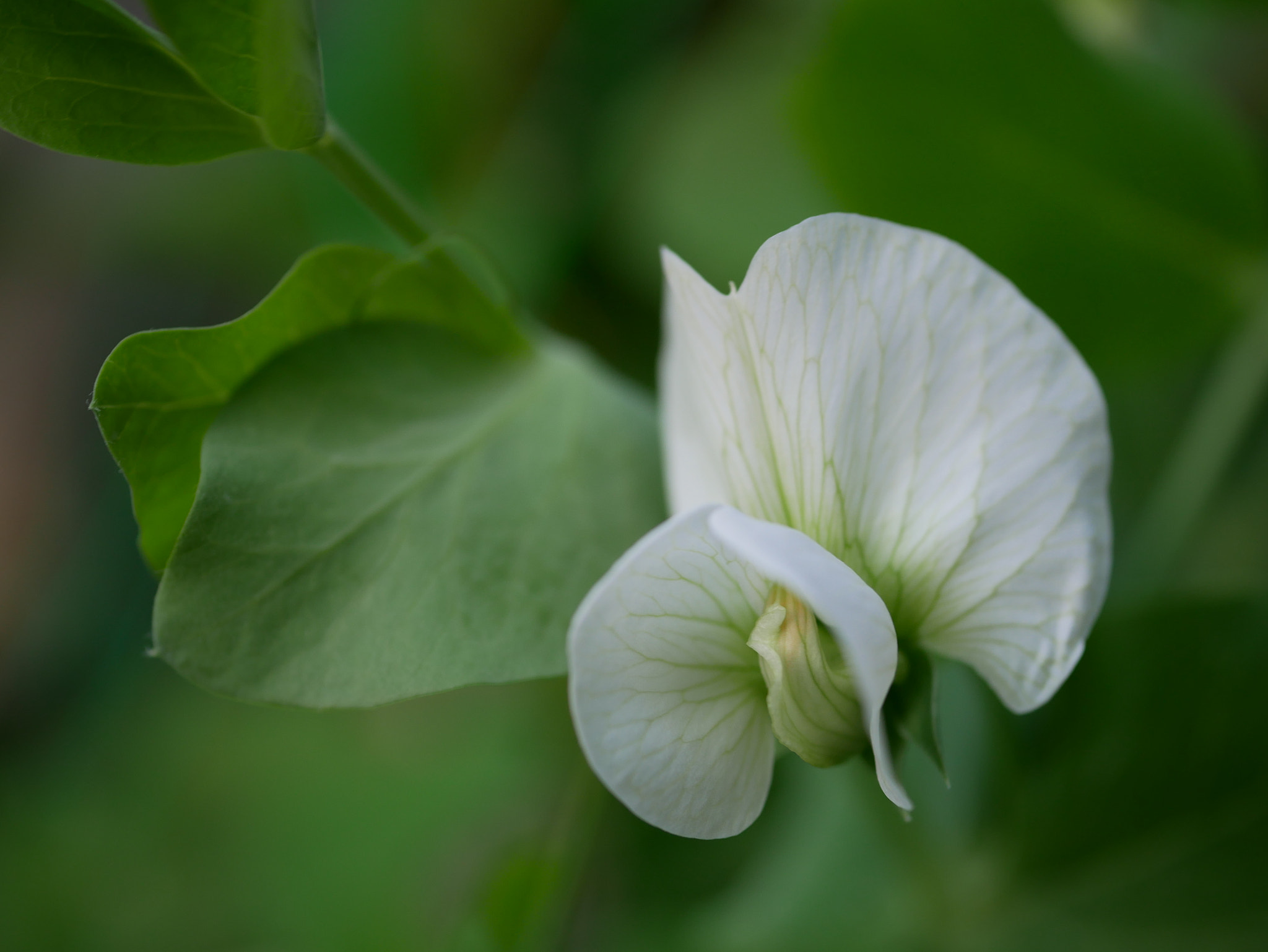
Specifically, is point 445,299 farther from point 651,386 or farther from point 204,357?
point 651,386

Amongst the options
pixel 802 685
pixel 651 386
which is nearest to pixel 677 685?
pixel 802 685

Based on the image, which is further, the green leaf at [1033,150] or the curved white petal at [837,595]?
the green leaf at [1033,150]

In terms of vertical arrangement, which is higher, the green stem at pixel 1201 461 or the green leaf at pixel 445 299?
the green leaf at pixel 445 299

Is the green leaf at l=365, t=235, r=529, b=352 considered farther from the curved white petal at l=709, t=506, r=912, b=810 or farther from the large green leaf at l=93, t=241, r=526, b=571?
the curved white petal at l=709, t=506, r=912, b=810

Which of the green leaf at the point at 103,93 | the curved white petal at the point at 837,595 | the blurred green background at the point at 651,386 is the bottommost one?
the blurred green background at the point at 651,386

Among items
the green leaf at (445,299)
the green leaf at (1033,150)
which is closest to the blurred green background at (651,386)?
the green leaf at (1033,150)

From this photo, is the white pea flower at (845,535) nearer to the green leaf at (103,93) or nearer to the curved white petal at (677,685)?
the curved white petal at (677,685)
